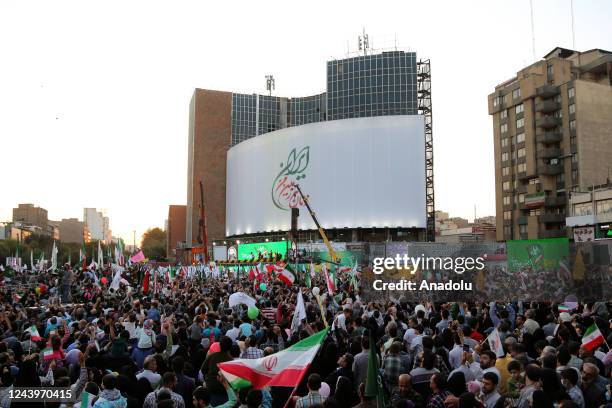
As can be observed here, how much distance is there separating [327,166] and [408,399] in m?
62.7

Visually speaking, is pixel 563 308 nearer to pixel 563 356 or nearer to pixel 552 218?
pixel 563 356

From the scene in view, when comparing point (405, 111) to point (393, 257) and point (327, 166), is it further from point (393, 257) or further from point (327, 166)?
point (393, 257)

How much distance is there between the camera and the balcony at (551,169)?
60.4 meters

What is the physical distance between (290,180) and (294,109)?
99.0 ft

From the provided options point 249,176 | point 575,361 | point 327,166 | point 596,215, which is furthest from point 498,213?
point 575,361

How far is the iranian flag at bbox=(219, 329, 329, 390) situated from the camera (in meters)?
5.63

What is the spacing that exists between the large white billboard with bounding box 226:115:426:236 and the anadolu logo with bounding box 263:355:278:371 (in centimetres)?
5704

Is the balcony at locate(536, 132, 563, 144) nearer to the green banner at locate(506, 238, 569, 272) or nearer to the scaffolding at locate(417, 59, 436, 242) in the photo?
the scaffolding at locate(417, 59, 436, 242)

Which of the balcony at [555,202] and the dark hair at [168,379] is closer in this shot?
the dark hair at [168,379]

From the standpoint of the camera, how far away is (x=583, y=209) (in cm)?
5178

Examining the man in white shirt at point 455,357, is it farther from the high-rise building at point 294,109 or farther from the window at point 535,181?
the high-rise building at point 294,109

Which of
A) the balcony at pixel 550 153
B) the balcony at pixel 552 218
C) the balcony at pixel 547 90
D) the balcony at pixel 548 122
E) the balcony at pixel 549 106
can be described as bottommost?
the balcony at pixel 552 218

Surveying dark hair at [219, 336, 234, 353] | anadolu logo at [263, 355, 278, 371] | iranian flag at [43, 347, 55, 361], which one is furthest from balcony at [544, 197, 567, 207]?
anadolu logo at [263, 355, 278, 371]

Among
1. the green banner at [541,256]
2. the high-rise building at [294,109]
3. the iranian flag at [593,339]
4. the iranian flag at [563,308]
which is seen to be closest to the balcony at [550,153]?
the high-rise building at [294,109]
